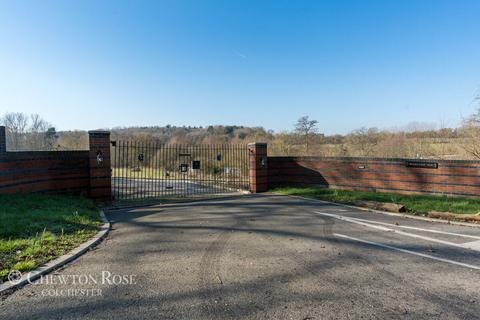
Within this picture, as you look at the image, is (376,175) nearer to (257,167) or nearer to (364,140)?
(257,167)

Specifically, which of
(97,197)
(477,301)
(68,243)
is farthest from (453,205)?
(97,197)

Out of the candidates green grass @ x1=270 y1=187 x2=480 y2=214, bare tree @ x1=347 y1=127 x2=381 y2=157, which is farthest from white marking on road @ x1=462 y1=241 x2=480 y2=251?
bare tree @ x1=347 y1=127 x2=381 y2=157

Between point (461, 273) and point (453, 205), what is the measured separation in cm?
555

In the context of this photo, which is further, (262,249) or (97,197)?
(97,197)

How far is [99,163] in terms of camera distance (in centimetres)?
1027

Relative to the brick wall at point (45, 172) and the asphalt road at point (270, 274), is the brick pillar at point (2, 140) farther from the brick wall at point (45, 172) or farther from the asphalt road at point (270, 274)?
the asphalt road at point (270, 274)

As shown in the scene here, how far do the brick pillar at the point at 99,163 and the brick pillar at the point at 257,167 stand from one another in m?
5.69

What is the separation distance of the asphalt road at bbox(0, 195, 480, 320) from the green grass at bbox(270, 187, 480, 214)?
1.89 metres

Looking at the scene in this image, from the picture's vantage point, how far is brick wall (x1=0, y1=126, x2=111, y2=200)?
8227mm

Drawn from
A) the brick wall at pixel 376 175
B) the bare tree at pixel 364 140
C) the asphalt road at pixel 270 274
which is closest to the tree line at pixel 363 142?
the bare tree at pixel 364 140

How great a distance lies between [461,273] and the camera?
159 inches

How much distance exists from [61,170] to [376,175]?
36.3 ft

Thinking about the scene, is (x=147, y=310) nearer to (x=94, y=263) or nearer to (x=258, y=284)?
(x=258, y=284)

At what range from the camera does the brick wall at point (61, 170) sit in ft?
27.0
